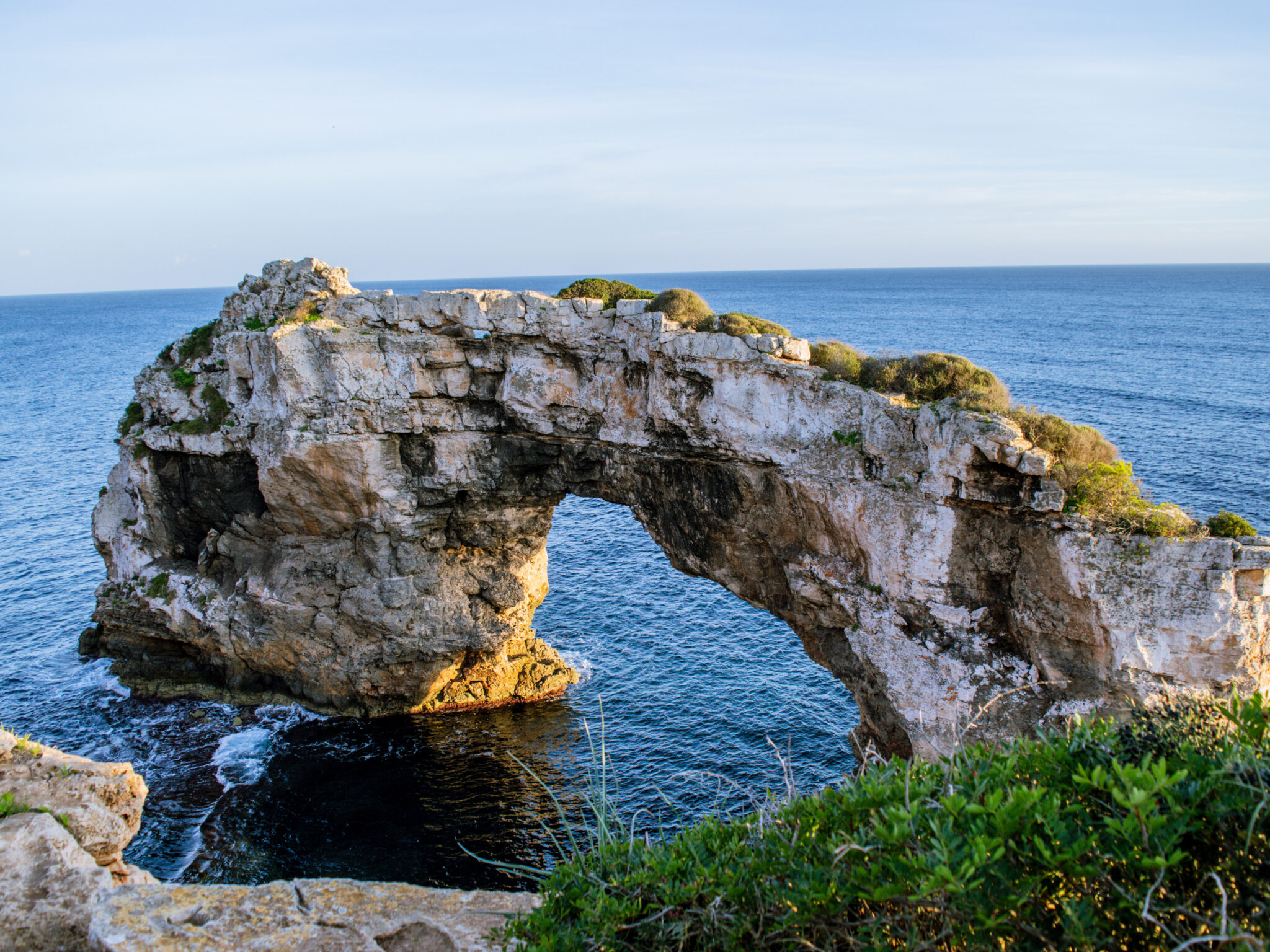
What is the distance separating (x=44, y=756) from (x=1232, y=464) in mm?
64949

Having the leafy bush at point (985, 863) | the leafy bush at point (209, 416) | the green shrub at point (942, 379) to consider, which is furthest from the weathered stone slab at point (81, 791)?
the green shrub at point (942, 379)

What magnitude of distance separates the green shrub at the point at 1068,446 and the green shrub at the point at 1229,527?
261cm

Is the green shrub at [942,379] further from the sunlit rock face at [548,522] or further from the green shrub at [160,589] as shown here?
the green shrub at [160,589]

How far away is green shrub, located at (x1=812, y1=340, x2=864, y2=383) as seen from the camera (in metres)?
23.9

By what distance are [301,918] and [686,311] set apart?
20161mm

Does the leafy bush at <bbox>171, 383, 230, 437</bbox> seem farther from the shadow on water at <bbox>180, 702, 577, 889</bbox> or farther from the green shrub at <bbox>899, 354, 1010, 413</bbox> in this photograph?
the green shrub at <bbox>899, 354, 1010, 413</bbox>

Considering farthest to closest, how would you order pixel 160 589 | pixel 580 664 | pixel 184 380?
pixel 580 664 < pixel 160 589 < pixel 184 380

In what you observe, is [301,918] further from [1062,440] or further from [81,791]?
[1062,440]

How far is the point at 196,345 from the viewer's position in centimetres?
3481

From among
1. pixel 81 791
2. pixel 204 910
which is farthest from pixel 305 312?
pixel 204 910

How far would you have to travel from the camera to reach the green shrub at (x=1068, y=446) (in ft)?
65.0

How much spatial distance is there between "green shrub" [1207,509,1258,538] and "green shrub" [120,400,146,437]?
39903mm

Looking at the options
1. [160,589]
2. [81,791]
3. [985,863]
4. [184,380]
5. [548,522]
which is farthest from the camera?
[548,522]

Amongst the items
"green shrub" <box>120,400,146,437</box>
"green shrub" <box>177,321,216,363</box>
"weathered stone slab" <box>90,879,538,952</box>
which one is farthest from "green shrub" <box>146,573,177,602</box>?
"weathered stone slab" <box>90,879,538,952</box>
